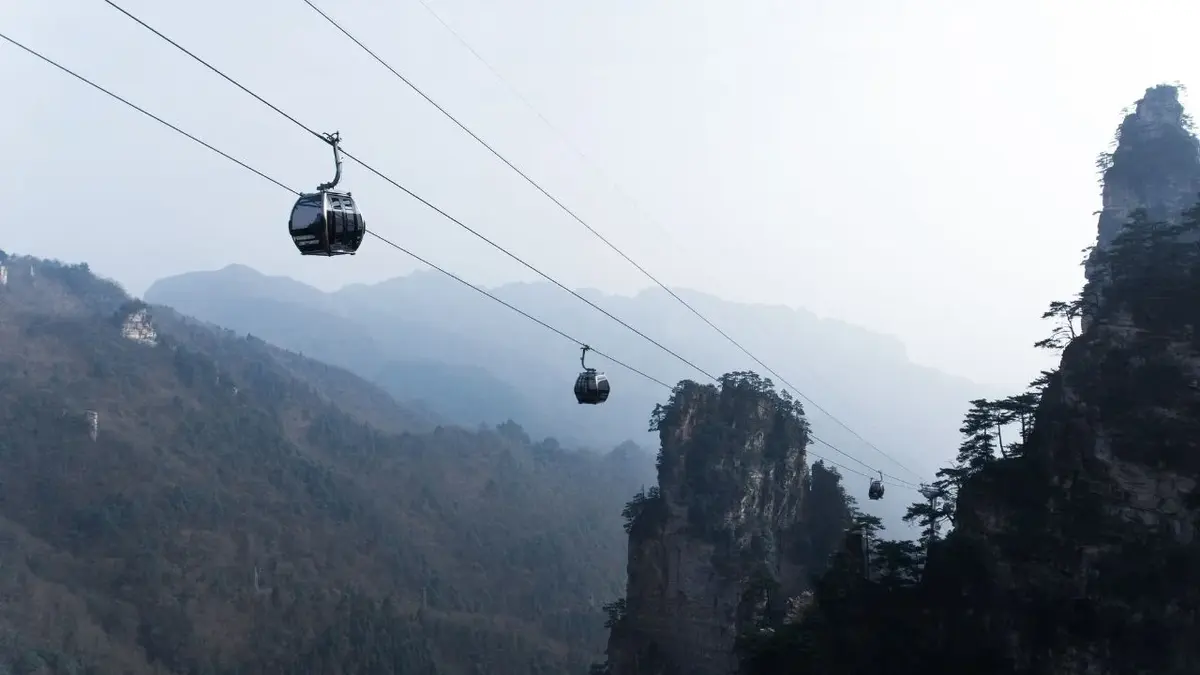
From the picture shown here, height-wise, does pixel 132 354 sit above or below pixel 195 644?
above

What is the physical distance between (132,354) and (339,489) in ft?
123

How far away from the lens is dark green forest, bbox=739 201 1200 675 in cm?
2391

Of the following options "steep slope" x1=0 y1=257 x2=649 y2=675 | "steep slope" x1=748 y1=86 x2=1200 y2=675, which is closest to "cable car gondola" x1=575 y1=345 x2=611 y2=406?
"steep slope" x1=748 y1=86 x2=1200 y2=675

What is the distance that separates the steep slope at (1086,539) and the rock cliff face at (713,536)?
45.3ft

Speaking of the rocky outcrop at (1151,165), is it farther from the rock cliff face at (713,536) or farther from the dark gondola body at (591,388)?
the dark gondola body at (591,388)

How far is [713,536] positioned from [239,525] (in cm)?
8056

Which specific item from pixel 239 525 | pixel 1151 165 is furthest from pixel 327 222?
pixel 239 525

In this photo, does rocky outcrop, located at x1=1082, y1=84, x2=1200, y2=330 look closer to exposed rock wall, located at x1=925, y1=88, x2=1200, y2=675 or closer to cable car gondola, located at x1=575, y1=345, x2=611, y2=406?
exposed rock wall, located at x1=925, y1=88, x2=1200, y2=675

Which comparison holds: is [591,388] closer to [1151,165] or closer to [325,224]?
[325,224]

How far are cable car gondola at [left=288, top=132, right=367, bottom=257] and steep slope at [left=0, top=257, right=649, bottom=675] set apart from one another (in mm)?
78753

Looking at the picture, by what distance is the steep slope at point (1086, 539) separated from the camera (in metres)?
23.7

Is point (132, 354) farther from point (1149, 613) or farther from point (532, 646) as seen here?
point (1149, 613)

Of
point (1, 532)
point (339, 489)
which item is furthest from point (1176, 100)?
point (339, 489)

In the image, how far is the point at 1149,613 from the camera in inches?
919
